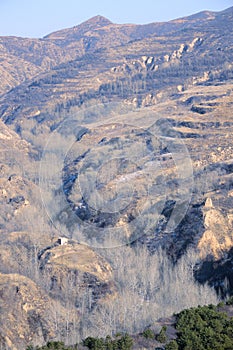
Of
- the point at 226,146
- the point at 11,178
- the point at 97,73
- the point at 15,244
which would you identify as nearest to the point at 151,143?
the point at 226,146

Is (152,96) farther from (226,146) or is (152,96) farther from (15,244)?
(15,244)

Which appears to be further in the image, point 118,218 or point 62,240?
point 118,218

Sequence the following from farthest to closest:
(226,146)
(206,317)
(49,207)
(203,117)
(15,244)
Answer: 1. (203,117)
2. (226,146)
3. (49,207)
4. (15,244)
5. (206,317)

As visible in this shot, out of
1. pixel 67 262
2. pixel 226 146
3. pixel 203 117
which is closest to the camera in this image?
pixel 67 262

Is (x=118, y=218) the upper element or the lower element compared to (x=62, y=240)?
lower

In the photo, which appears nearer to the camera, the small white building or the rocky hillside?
the rocky hillside

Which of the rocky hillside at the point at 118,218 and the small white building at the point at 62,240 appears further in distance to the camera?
the small white building at the point at 62,240

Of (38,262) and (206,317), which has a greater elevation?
(206,317)

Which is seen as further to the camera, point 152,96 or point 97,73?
point 97,73
